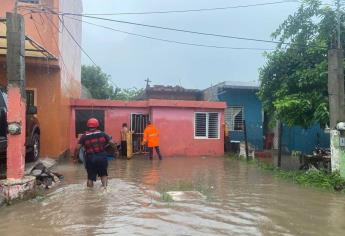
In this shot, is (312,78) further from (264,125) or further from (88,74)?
(88,74)

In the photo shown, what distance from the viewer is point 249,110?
22875 millimetres

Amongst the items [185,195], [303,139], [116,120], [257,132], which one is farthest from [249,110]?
[185,195]

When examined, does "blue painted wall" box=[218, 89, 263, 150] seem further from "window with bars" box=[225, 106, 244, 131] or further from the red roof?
the red roof

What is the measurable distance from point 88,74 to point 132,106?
22.0m

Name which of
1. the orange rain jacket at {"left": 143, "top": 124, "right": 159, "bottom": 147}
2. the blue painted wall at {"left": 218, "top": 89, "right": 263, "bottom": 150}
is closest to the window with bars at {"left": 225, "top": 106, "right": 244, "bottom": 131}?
the blue painted wall at {"left": 218, "top": 89, "right": 263, "bottom": 150}

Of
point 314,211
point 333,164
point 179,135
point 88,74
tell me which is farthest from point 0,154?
point 88,74

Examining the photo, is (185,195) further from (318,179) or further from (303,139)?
(303,139)

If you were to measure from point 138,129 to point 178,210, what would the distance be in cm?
1200

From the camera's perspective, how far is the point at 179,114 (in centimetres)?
1988

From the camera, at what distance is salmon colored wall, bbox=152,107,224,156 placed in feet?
64.4

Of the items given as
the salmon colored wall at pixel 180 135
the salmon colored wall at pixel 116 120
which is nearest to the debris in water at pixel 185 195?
the salmon colored wall at pixel 180 135

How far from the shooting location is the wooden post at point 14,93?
9164mm

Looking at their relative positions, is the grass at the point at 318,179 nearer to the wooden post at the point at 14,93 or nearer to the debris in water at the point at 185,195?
the debris in water at the point at 185,195

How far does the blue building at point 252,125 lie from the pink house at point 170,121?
8.66 feet
